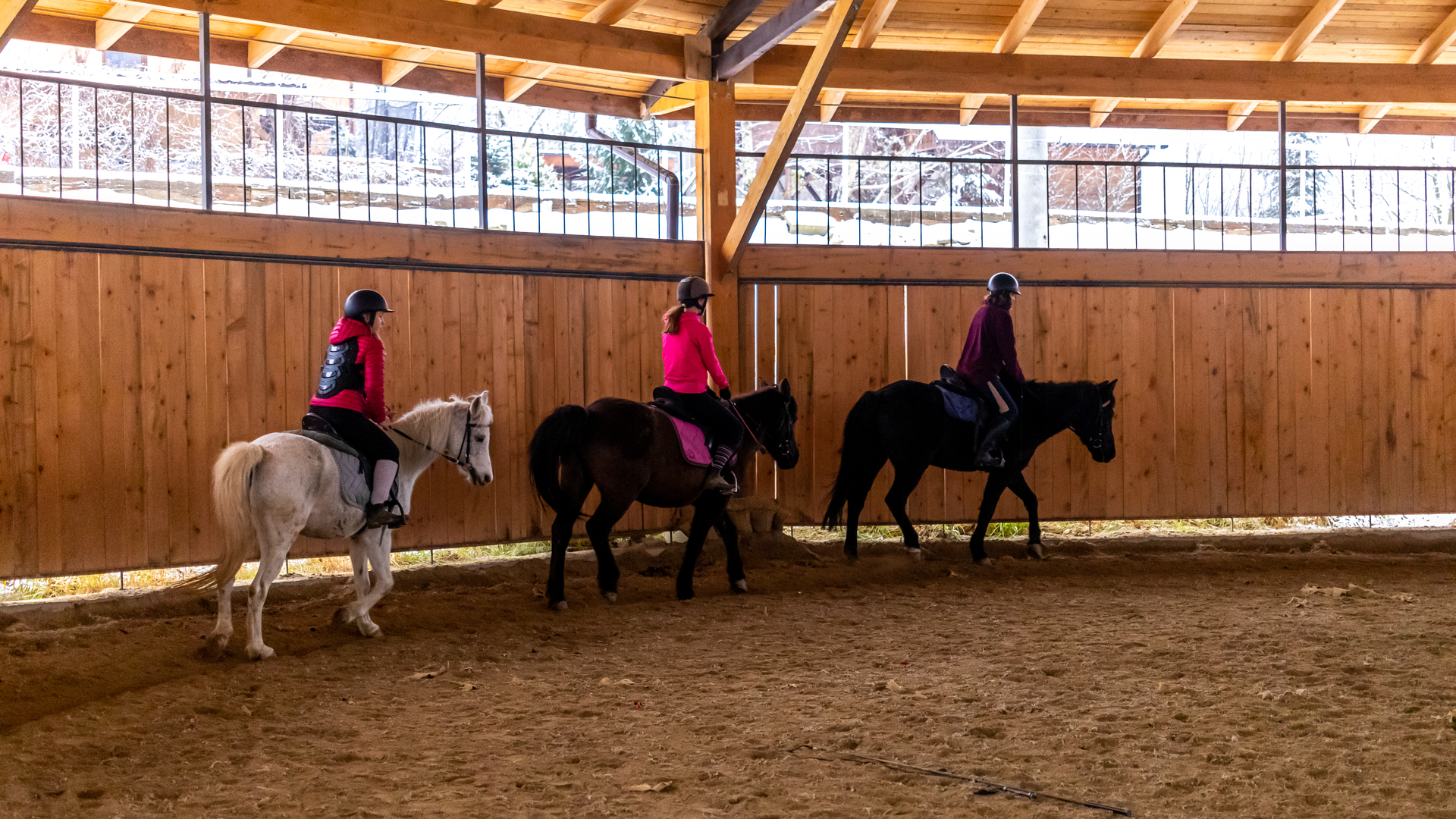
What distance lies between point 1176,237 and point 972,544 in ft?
29.5

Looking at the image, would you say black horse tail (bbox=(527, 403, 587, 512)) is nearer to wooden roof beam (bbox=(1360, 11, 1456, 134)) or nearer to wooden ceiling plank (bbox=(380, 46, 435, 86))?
wooden ceiling plank (bbox=(380, 46, 435, 86))

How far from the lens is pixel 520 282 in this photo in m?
8.24

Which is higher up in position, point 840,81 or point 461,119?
point 461,119

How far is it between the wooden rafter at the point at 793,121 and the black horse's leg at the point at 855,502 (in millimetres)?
2052

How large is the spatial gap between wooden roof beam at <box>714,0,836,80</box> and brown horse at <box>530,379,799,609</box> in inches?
130

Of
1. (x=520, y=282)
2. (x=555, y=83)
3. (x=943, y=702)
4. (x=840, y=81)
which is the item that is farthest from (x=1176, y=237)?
(x=943, y=702)

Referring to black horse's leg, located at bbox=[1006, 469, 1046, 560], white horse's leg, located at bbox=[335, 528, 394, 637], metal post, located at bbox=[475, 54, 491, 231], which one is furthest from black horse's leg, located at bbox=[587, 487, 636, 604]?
black horse's leg, located at bbox=[1006, 469, 1046, 560]

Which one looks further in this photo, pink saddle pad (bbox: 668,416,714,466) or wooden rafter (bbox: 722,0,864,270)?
wooden rafter (bbox: 722,0,864,270)

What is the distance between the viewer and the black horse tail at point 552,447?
21.7 feet

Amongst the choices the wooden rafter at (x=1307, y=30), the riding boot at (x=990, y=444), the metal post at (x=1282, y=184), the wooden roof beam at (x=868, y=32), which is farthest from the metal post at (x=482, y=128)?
the wooden rafter at (x=1307, y=30)

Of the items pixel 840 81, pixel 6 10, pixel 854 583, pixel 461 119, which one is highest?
pixel 461 119

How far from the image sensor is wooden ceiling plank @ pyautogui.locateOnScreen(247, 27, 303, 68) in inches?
338

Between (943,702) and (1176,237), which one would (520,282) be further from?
(1176,237)

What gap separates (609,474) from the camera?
677 centimetres
